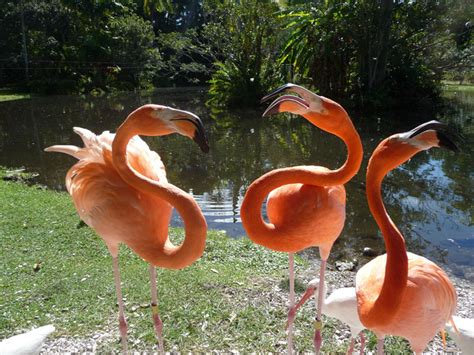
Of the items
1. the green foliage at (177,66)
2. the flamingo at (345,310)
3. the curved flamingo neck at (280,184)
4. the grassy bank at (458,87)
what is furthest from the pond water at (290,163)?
the grassy bank at (458,87)

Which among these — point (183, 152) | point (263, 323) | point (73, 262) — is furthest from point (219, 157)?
point (263, 323)

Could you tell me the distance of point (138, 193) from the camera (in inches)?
91.7

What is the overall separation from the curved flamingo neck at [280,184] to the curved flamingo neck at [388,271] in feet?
0.80

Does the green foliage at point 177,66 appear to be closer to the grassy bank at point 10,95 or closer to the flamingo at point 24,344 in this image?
the grassy bank at point 10,95

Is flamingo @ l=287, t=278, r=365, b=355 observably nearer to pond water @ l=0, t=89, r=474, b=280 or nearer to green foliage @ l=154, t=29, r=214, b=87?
pond water @ l=0, t=89, r=474, b=280

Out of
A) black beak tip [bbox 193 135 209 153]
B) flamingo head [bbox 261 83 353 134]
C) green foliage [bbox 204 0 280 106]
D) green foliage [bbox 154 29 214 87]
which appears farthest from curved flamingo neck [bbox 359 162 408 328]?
green foliage [bbox 154 29 214 87]

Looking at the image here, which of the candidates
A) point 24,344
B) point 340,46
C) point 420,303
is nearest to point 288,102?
point 420,303

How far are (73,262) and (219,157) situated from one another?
5700 mm

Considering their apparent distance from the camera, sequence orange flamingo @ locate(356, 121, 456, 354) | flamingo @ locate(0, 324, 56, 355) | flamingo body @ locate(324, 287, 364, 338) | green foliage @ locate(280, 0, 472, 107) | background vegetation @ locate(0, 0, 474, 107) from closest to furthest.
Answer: orange flamingo @ locate(356, 121, 456, 354) < flamingo @ locate(0, 324, 56, 355) < flamingo body @ locate(324, 287, 364, 338) < green foliage @ locate(280, 0, 472, 107) < background vegetation @ locate(0, 0, 474, 107)

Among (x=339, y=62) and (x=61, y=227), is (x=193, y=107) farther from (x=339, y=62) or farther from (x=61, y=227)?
(x=61, y=227)

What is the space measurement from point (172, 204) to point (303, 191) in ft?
2.42

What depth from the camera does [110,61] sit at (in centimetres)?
2525

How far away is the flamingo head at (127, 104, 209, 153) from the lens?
1.94 metres

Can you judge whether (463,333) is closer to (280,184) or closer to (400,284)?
(400,284)
